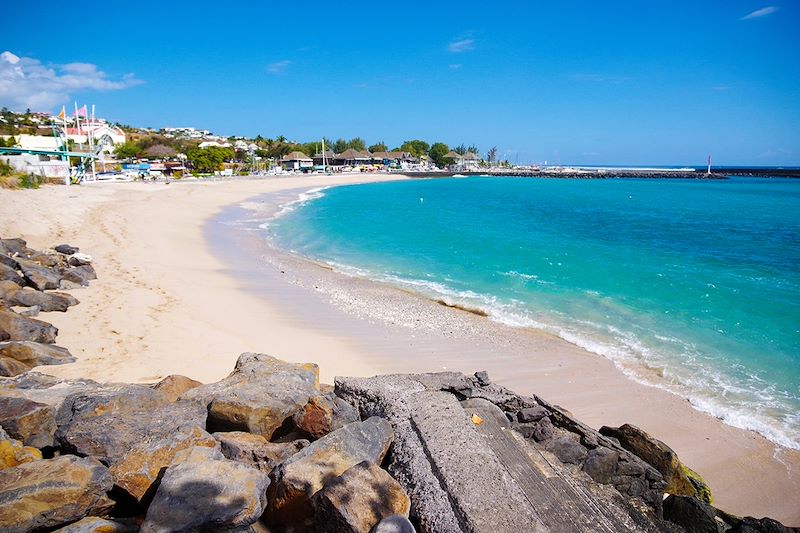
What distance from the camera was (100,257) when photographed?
1548cm

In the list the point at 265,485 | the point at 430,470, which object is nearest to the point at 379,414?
the point at 430,470

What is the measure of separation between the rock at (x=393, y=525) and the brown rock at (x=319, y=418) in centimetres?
152

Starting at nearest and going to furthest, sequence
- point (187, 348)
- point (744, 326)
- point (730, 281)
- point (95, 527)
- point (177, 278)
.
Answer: point (95, 527) → point (187, 348) → point (744, 326) → point (177, 278) → point (730, 281)

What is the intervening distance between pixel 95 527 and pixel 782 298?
1901cm

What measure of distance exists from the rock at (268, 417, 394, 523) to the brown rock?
46 cm

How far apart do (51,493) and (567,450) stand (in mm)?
4480

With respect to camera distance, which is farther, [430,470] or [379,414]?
[379,414]

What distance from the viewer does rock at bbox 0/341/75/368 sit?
21.5 feet

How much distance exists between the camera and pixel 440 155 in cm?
14475

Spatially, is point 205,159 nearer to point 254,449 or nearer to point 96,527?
point 254,449

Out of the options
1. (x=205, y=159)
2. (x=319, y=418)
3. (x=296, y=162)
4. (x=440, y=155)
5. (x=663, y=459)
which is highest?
(x=440, y=155)

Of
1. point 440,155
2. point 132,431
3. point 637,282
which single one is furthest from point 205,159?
point 440,155

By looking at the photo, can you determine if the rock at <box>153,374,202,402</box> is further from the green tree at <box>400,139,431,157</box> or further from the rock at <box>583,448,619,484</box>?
the green tree at <box>400,139,431,157</box>

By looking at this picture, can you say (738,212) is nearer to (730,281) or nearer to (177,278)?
(730,281)
